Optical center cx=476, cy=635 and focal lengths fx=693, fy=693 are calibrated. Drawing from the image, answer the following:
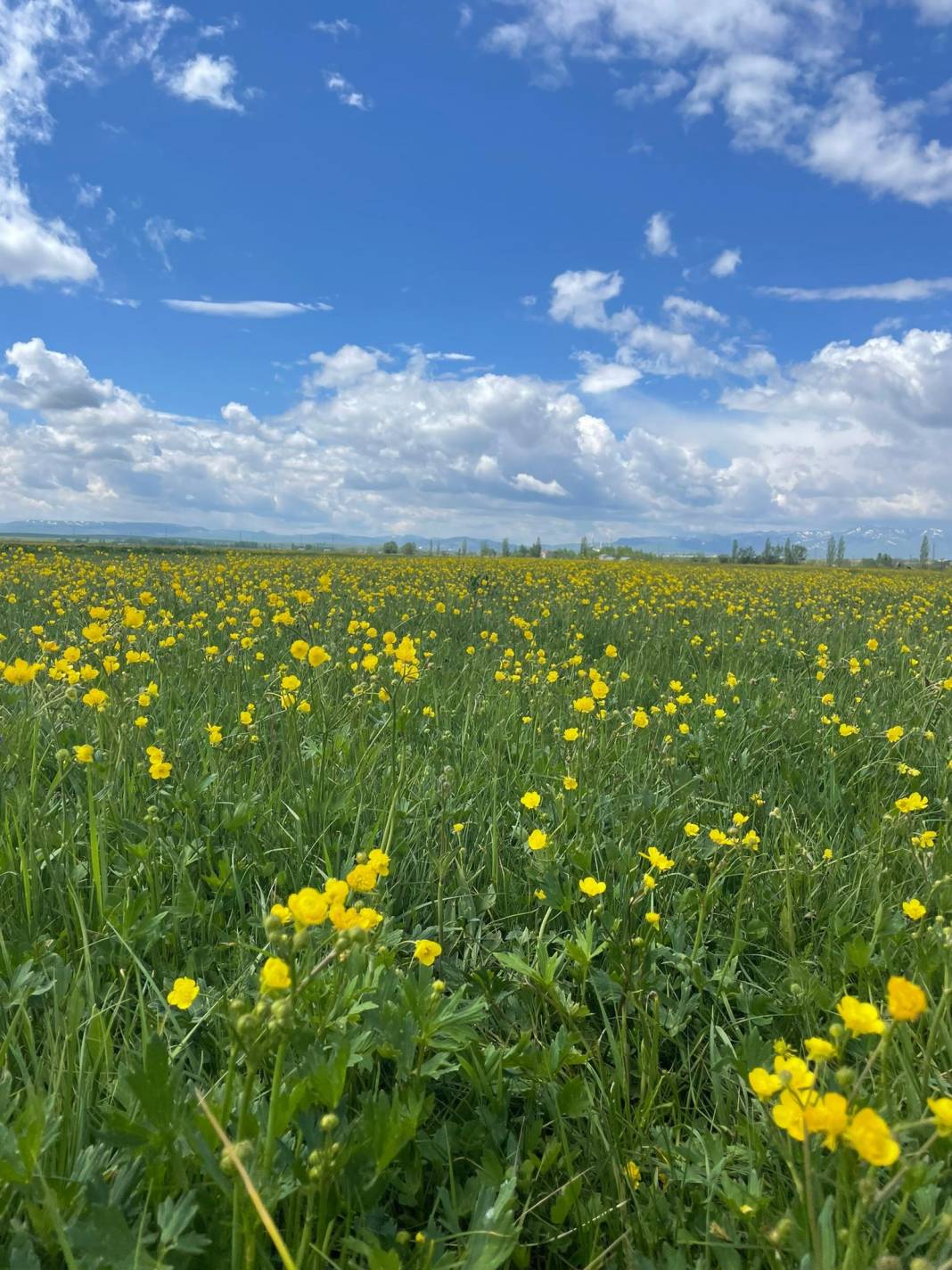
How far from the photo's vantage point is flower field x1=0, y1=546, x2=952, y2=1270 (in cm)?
109

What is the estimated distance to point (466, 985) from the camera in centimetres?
153

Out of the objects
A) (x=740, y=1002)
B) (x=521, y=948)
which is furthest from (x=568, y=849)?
(x=740, y=1002)

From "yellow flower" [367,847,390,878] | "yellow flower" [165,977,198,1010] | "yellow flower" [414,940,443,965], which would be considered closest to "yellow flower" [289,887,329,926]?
"yellow flower" [367,847,390,878]

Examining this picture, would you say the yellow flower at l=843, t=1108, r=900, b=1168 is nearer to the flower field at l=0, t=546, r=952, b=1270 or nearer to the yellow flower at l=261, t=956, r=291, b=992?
the flower field at l=0, t=546, r=952, b=1270

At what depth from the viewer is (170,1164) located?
1.17 m

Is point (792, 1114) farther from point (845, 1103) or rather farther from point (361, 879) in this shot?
point (361, 879)

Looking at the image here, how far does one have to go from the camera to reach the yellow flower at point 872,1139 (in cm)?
79

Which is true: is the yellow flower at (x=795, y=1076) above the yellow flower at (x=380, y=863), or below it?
below

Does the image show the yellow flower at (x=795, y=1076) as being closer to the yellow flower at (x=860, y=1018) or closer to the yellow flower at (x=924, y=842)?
the yellow flower at (x=860, y=1018)

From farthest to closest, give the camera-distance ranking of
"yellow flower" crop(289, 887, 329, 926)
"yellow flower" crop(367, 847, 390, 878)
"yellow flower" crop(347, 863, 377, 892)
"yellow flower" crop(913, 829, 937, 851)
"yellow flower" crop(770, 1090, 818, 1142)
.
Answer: "yellow flower" crop(913, 829, 937, 851) → "yellow flower" crop(367, 847, 390, 878) → "yellow flower" crop(347, 863, 377, 892) → "yellow flower" crop(289, 887, 329, 926) → "yellow flower" crop(770, 1090, 818, 1142)

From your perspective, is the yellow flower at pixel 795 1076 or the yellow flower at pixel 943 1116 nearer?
the yellow flower at pixel 943 1116

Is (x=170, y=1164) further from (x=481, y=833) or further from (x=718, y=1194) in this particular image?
(x=481, y=833)

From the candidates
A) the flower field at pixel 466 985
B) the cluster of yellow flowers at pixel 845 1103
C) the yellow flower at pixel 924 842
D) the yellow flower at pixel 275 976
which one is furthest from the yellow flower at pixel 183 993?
the yellow flower at pixel 924 842

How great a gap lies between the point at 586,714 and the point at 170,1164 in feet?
10.5
